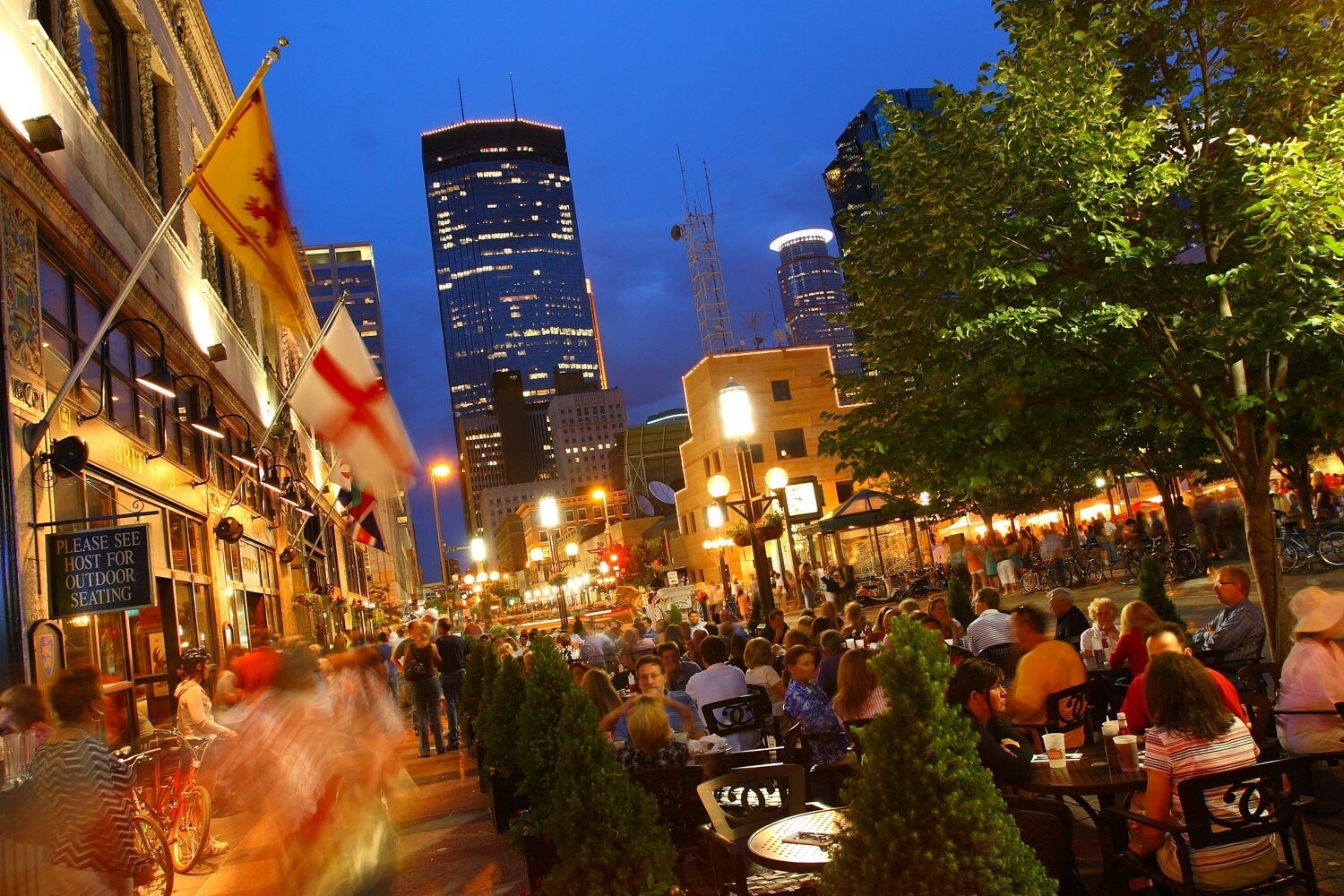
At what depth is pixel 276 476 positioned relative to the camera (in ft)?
72.3

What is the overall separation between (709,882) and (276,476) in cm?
1798

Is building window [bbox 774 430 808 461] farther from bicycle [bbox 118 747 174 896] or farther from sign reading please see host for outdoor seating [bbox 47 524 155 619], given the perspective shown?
bicycle [bbox 118 747 174 896]

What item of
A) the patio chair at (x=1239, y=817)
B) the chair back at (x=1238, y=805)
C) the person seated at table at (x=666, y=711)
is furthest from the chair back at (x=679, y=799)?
the chair back at (x=1238, y=805)

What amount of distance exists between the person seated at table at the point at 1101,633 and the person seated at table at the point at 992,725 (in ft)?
14.6

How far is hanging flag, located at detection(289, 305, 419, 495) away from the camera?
14.9 m

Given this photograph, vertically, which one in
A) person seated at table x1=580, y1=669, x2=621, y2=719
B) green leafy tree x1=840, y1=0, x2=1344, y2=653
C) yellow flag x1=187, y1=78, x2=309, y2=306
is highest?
yellow flag x1=187, y1=78, x2=309, y2=306

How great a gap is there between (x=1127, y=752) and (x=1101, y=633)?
516cm

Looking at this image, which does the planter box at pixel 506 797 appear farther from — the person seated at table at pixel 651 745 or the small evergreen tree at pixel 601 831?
the small evergreen tree at pixel 601 831

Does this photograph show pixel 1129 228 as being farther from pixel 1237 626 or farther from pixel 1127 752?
pixel 1127 752

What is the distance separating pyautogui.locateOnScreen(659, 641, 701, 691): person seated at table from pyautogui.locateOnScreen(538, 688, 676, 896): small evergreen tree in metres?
6.58

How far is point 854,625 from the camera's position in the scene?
45.8 ft

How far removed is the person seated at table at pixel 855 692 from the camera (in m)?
7.31

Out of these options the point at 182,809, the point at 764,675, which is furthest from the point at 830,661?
the point at 182,809

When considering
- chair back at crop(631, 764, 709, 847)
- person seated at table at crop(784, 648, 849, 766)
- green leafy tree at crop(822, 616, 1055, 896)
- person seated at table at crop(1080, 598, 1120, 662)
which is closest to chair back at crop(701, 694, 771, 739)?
person seated at table at crop(784, 648, 849, 766)
